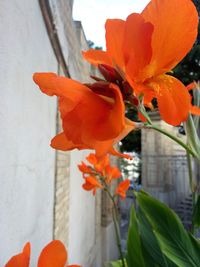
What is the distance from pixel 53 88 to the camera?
15.3 inches

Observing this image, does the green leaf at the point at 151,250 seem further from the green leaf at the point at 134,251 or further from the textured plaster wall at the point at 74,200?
the textured plaster wall at the point at 74,200

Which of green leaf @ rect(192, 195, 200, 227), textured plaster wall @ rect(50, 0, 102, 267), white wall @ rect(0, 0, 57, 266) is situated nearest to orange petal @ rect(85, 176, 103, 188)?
white wall @ rect(0, 0, 57, 266)

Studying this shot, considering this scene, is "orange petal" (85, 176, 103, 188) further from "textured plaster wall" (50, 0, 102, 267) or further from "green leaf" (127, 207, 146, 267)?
"green leaf" (127, 207, 146, 267)

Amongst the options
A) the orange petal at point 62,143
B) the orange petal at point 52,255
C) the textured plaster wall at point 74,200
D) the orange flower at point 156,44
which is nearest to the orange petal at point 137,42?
the orange flower at point 156,44

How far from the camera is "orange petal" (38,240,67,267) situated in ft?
1.79

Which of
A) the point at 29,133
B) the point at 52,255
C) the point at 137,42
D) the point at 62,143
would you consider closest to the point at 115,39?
the point at 137,42

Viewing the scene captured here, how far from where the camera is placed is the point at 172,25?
405 mm

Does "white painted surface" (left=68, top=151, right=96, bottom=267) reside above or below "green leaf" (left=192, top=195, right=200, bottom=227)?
below

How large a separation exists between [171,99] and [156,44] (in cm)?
8

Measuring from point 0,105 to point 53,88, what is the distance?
0.86 m

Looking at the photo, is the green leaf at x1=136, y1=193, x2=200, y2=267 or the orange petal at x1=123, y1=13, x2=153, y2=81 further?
the green leaf at x1=136, y1=193, x2=200, y2=267

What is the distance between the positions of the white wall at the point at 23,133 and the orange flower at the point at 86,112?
863 millimetres

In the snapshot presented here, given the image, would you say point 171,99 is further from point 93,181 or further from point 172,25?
point 93,181

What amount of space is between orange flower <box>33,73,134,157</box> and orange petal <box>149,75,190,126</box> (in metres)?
0.07
